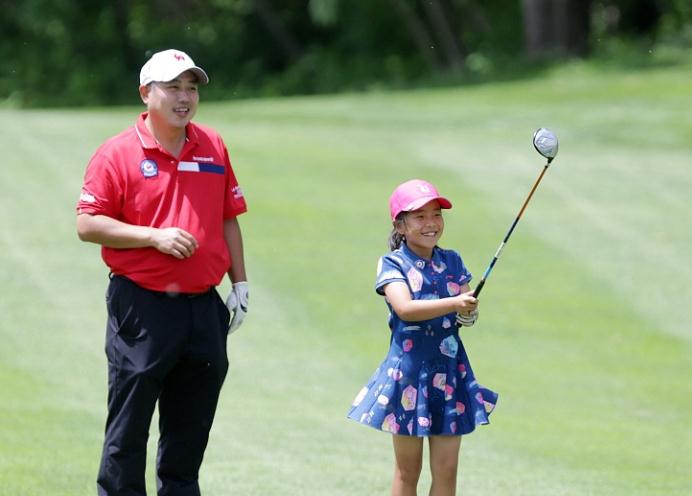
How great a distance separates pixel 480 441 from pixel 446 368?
3.51m

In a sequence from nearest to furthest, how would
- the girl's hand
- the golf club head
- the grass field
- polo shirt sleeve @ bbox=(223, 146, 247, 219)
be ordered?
1. the girl's hand
2. the golf club head
3. polo shirt sleeve @ bbox=(223, 146, 247, 219)
4. the grass field

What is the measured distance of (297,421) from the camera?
9.62m

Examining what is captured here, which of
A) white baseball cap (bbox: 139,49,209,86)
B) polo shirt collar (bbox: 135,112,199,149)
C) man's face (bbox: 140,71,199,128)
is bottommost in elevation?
polo shirt collar (bbox: 135,112,199,149)

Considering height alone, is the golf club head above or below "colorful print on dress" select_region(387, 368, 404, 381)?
above

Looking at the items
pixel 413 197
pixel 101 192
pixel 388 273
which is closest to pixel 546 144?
pixel 413 197

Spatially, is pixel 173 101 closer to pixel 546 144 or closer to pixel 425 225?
pixel 425 225

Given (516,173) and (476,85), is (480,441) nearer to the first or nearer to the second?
(516,173)

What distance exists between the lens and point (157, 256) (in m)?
5.84

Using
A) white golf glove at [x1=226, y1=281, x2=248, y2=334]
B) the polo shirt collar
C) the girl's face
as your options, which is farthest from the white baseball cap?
the girl's face

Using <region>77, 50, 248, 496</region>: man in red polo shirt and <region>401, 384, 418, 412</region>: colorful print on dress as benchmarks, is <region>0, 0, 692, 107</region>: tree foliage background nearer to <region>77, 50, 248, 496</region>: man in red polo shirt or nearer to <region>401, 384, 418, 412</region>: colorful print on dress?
<region>77, 50, 248, 496</region>: man in red polo shirt

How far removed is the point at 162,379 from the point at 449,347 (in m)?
1.20

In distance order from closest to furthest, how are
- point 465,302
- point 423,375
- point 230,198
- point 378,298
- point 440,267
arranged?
point 465,302 → point 423,375 → point 440,267 → point 230,198 → point 378,298

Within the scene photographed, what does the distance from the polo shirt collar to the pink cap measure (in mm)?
874

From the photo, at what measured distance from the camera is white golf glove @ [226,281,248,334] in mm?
6227
